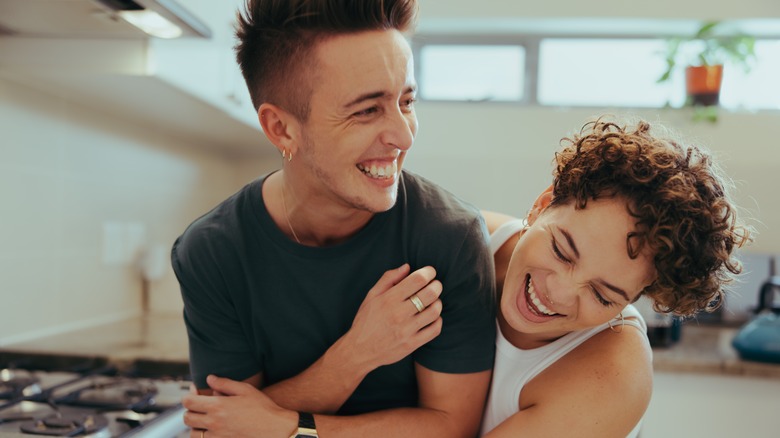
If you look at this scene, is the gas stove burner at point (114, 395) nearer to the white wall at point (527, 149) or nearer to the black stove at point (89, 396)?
the black stove at point (89, 396)

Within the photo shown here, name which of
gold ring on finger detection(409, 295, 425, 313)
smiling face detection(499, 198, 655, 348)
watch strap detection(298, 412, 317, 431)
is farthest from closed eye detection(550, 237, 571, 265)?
watch strap detection(298, 412, 317, 431)

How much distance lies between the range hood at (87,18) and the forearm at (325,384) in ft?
2.23

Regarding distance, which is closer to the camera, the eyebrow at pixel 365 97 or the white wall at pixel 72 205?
the eyebrow at pixel 365 97

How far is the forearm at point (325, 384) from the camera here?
44.3 inches

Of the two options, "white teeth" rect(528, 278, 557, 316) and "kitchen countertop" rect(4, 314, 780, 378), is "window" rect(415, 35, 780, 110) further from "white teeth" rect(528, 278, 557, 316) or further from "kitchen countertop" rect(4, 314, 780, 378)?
"white teeth" rect(528, 278, 557, 316)

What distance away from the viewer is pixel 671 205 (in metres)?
1.00

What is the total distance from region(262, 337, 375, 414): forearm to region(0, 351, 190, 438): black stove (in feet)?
0.94

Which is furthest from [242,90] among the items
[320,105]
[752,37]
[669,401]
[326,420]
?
[752,37]

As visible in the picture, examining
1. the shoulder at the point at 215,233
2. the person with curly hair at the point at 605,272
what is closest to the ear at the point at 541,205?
the person with curly hair at the point at 605,272

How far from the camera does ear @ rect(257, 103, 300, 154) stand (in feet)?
3.64

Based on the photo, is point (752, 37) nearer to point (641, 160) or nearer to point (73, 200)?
point (641, 160)

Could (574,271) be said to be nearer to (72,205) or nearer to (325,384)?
(325,384)

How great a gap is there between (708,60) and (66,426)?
2.59 metres

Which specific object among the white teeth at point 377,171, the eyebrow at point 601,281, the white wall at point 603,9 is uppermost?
the white wall at point 603,9
